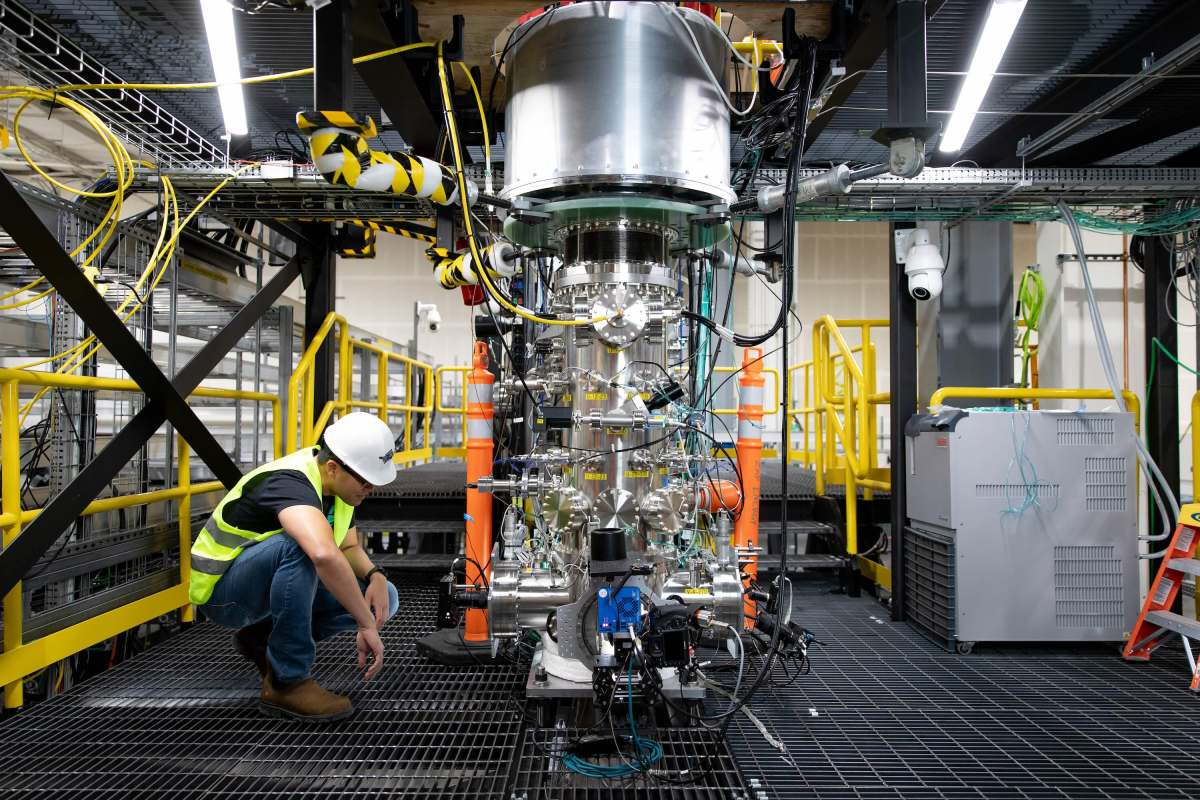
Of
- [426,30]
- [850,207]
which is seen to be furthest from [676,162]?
[850,207]

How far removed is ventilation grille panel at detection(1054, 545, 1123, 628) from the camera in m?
3.33

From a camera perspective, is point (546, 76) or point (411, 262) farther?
point (411, 262)

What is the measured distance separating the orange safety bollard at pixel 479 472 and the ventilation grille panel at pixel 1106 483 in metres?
2.96

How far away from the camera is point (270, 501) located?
2373 millimetres

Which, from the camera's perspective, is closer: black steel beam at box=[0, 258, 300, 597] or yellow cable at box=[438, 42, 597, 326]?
yellow cable at box=[438, 42, 597, 326]

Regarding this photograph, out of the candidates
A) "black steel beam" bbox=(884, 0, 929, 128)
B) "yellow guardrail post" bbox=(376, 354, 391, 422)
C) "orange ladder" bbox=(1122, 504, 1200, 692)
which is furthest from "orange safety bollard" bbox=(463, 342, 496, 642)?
"orange ladder" bbox=(1122, 504, 1200, 692)

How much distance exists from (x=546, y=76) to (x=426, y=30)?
503mm

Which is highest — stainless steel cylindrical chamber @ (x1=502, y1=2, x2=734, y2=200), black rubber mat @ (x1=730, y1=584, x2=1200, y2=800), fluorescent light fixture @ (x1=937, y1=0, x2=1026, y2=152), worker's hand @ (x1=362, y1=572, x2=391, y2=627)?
fluorescent light fixture @ (x1=937, y1=0, x2=1026, y2=152)

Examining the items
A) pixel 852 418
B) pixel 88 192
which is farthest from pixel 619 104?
pixel 852 418

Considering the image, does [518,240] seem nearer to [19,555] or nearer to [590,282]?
[590,282]

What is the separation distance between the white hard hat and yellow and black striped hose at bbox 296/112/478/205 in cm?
84

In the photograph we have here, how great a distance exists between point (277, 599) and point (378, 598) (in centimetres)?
36

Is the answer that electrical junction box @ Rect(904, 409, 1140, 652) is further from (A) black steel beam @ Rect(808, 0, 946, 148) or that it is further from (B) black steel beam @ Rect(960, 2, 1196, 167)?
(A) black steel beam @ Rect(808, 0, 946, 148)

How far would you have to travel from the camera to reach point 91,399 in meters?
3.19
